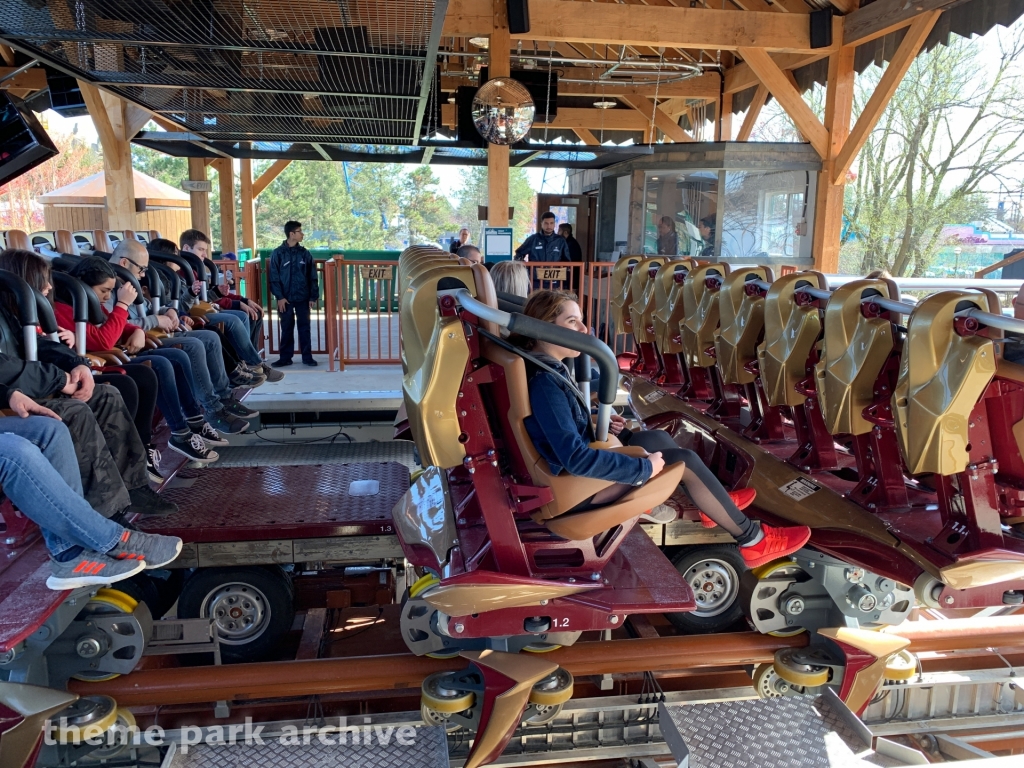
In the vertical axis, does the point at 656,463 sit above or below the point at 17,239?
below

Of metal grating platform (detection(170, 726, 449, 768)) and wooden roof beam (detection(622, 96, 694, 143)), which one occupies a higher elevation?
wooden roof beam (detection(622, 96, 694, 143))

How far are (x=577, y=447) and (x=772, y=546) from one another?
3.66ft

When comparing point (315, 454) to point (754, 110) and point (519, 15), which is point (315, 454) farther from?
point (754, 110)

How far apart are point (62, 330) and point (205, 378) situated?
4.91 ft

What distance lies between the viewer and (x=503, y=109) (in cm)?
792

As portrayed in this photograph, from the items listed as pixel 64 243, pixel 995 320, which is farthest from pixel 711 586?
pixel 64 243

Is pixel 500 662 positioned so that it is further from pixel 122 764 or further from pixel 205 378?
pixel 205 378

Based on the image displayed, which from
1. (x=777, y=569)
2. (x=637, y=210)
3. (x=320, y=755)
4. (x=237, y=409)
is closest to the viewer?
(x=320, y=755)

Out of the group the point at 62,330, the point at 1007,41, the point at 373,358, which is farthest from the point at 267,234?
the point at 62,330

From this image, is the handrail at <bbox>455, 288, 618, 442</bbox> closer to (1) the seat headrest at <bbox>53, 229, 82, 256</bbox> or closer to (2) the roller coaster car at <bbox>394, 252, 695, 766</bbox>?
(2) the roller coaster car at <bbox>394, 252, 695, 766</bbox>

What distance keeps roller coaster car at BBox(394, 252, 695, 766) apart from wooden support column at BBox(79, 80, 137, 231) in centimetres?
669

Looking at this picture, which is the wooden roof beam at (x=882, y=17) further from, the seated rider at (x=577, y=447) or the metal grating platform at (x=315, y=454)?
the seated rider at (x=577, y=447)

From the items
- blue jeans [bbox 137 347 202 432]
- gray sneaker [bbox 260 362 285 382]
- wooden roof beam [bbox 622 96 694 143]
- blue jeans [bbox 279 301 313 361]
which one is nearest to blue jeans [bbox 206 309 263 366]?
gray sneaker [bbox 260 362 285 382]

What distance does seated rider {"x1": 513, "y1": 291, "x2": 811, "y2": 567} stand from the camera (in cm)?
264
